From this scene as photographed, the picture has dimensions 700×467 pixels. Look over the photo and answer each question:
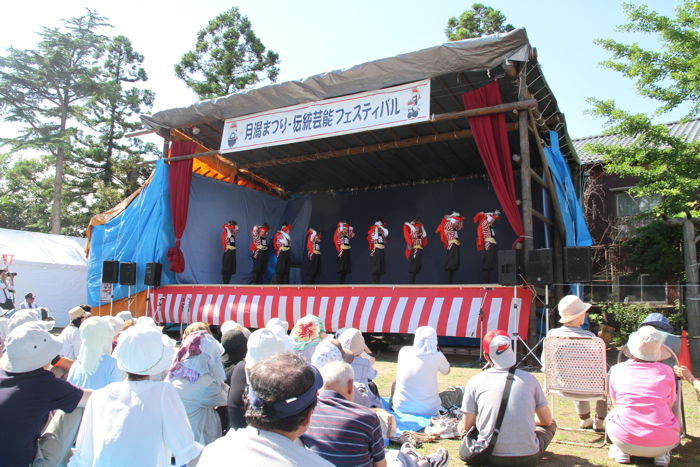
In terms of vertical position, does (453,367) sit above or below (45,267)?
below

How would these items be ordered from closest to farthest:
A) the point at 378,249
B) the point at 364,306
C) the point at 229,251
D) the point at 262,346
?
the point at 262,346, the point at 364,306, the point at 378,249, the point at 229,251

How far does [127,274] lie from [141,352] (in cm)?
914

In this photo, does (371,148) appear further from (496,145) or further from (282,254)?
(282,254)

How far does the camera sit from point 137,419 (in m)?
1.95

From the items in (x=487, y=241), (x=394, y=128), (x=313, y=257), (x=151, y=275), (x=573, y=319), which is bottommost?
(x=573, y=319)

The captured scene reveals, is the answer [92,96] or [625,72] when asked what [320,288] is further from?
[92,96]

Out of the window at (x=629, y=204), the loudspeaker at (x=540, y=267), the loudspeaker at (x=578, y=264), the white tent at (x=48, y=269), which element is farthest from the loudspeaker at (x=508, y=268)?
the white tent at (x=48, y=269)

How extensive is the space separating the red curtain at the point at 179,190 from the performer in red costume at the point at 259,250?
1.83 m

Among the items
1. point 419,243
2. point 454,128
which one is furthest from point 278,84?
point 419,243

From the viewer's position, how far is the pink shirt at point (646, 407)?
9.66 ft

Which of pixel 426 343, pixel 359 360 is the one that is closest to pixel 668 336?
pixel 426 343

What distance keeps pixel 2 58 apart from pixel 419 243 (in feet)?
63.3

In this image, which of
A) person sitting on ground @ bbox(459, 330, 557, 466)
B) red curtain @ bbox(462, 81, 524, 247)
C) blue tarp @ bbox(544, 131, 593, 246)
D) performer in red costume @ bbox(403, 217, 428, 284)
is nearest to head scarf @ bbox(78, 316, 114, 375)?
person sitting on ground @ bbox(459, 330, 557, 466)

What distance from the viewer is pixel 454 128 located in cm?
972
